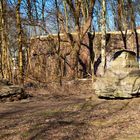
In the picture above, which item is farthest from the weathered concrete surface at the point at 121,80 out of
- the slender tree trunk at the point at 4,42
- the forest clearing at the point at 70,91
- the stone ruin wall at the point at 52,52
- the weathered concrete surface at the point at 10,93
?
the stone ruin wall at the point at 52,52

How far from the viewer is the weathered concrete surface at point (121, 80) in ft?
41.9

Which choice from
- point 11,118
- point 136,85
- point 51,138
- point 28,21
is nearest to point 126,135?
point 51,138

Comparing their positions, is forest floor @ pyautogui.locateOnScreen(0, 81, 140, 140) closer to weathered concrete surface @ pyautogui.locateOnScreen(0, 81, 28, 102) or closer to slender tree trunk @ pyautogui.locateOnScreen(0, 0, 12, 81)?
weathered concrete surface @ pyautogui.locateOnScreen(0, 81, 28, 102)

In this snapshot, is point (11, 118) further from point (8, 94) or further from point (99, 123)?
point (8, 94)

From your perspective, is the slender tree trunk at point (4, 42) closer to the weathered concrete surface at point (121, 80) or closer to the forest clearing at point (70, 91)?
the forest clearing at point (70, 91)

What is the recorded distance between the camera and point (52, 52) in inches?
1053

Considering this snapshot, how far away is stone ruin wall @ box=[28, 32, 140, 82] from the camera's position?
25750 millimetres

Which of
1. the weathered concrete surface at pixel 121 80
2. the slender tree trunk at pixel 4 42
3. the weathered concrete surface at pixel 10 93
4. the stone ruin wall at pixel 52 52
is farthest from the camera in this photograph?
the stone ruin wall at pixel 52 52

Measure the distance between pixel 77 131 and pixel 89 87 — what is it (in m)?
10.6

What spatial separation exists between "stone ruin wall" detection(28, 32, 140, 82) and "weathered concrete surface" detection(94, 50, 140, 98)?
11.8m

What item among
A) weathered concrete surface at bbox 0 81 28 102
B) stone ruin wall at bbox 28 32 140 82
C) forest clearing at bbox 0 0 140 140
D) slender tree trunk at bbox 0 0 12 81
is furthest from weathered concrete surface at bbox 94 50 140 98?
stone ruin wall at bbox 28 32 140 82

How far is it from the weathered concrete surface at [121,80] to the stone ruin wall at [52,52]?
11.8 metres

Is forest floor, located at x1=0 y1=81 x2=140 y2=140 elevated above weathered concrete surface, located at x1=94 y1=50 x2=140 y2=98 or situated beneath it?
situated beneath

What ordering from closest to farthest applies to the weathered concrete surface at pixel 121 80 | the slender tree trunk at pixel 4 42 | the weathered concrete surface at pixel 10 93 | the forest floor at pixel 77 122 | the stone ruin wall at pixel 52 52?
the forest floor at pixel 77 122, the weathered concrete surface at pixel 121 80, the weathered concrete surface at pixel 10 93, the slender tree trunk at pixel 4 42, the stone ruin wall at pixel 52 52
